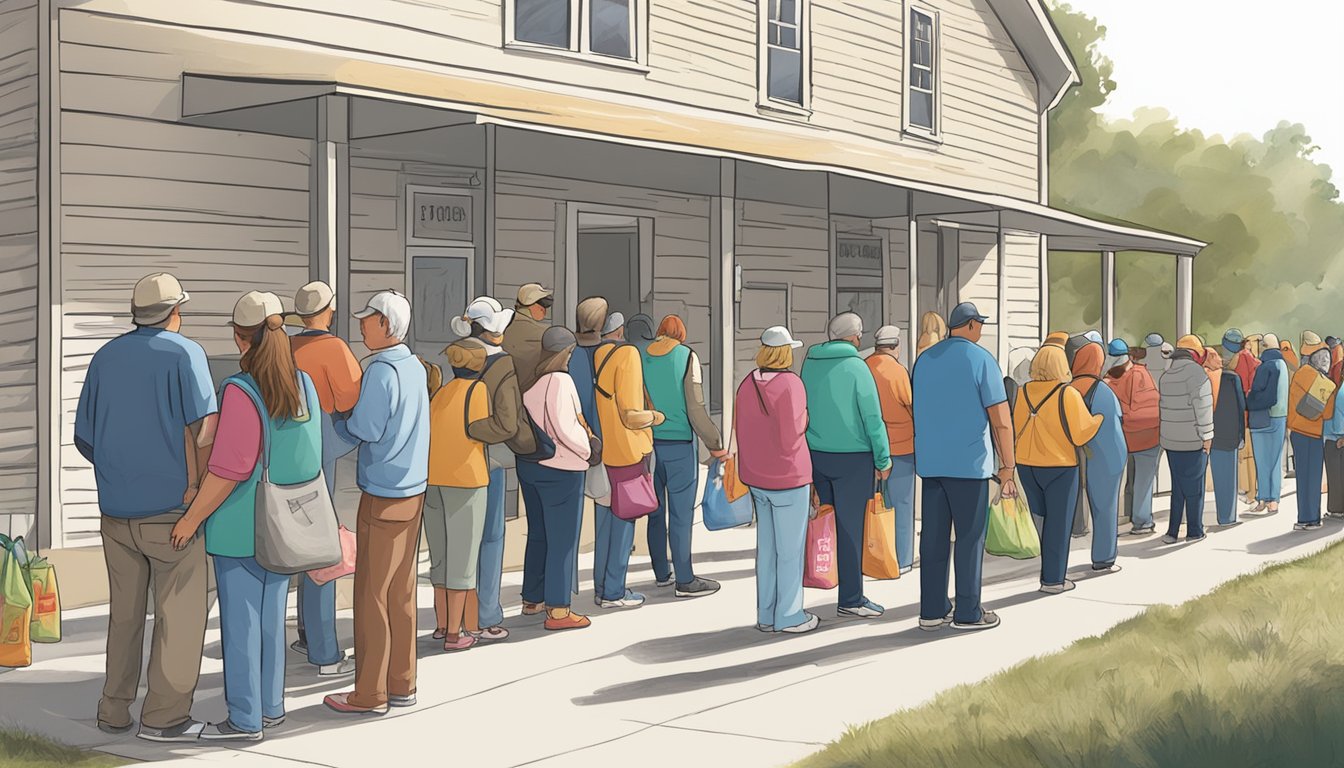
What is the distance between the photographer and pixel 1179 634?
9141 mm

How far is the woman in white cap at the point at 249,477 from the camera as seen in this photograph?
7.00 metres

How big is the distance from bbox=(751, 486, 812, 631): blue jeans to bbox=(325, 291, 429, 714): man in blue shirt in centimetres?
263

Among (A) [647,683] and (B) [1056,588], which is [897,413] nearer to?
(B) [1056,588]

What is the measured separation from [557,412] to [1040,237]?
683 inches

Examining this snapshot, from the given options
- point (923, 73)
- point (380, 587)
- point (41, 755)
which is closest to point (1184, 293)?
point (923, 73)

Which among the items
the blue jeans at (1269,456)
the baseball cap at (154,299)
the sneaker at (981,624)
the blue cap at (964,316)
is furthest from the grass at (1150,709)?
the blue jeans at (1269,456)

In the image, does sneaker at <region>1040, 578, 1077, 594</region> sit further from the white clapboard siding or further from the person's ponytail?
the white clapboard siding

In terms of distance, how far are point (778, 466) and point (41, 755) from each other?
4500 mm

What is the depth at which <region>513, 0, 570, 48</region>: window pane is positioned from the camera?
15.5 m

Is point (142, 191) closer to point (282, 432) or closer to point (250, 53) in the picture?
point (250, 53)

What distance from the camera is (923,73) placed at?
2238 centimetres

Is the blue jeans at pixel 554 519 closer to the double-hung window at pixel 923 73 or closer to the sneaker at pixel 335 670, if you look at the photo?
the sneaker at pixel 335 670

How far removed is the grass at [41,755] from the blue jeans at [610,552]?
4303mm

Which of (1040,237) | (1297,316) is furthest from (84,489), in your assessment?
(1297,316)
